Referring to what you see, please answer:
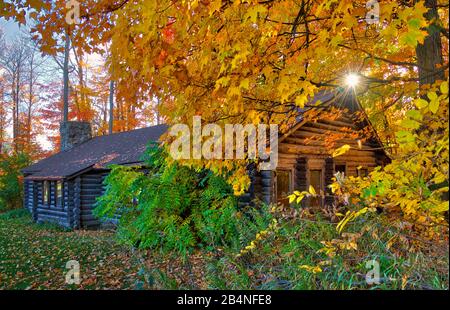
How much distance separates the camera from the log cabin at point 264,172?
35.7ft

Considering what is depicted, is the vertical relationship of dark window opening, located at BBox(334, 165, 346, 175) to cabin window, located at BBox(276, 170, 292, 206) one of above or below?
above

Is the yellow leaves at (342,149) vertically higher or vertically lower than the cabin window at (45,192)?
A: higher

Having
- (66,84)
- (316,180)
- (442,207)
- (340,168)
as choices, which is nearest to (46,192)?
(66,84)

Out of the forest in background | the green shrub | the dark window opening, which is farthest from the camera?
the dark window opening

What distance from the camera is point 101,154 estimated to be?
19.8 m

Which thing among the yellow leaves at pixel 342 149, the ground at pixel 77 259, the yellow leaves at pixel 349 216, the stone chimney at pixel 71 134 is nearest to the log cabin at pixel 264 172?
the stone chimney at pixel 71 134

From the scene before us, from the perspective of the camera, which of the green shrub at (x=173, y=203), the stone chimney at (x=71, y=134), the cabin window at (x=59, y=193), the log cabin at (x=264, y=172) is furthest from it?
the stone chimney at (x=71, y=134)

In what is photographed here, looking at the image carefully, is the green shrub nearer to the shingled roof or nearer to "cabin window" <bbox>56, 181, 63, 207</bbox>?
the shingled roof

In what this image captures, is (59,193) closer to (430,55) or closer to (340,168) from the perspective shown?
(340,168)

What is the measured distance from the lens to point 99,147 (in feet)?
72.3

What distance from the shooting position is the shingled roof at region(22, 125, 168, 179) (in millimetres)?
17438

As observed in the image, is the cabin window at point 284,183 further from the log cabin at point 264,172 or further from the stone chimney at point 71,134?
the stone chimney at point 71,134

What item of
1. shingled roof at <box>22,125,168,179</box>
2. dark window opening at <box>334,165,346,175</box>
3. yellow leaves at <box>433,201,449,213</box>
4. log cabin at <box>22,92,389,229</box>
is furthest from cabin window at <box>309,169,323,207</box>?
yellow leaves at <box>433,201,449,213</box>

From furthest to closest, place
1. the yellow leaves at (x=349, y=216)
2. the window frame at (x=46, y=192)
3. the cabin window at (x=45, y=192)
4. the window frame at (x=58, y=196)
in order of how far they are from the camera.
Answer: the cabin window at (x=45, y=192), the window frame at (x=46, y=192), the window frame at (x=58, y=196), the yellow leaves at (x=349, y=216)
